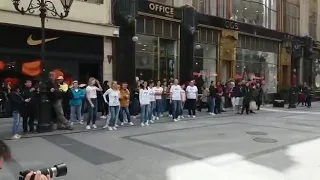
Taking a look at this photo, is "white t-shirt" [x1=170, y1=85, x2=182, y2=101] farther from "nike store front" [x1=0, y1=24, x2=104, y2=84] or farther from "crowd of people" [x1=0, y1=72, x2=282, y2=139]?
"nike store front" [x1=0, y1=24, x2=104, y2=84]

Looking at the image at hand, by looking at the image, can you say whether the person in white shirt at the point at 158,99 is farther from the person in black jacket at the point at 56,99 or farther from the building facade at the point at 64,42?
the person in black jacket at the point at 56,99

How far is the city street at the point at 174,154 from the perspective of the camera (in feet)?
20.4

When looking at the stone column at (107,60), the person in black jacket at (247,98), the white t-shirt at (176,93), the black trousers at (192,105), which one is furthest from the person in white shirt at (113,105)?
the person in black jacket at (247,98)

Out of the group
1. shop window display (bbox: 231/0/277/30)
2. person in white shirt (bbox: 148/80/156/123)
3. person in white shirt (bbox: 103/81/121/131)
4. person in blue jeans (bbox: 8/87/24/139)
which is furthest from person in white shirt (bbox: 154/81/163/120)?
shop window display (bbox: 231/0/277/30)

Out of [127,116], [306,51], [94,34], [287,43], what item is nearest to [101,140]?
[127,116]

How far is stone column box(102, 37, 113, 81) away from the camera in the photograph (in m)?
16.0

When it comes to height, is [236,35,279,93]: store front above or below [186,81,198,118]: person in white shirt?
above

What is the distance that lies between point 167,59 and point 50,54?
7277 mm

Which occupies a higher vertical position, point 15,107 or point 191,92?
point 191,92

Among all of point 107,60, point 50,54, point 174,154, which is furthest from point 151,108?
point 174,154

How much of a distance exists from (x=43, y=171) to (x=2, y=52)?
12203 millimetres

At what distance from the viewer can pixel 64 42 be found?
48.2 ft

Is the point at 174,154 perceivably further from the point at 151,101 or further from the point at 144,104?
the point at 151,101

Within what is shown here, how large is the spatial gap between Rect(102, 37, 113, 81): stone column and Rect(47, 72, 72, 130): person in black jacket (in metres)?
5.16
